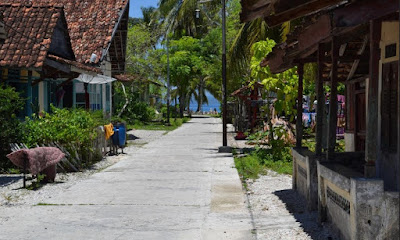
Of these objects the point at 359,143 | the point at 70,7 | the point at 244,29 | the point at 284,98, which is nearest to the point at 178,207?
the point at 359,143

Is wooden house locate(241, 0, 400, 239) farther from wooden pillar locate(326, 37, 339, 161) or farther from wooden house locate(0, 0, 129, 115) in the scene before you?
wooden house locate(0, 0, 129, 115)

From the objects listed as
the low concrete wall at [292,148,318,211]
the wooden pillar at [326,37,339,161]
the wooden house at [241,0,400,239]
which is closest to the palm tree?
the low concrete wall at [292,148,318,211]

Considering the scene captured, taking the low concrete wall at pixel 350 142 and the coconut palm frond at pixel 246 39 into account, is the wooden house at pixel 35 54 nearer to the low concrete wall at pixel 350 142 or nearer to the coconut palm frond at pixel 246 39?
the coconut palm frond at pixel 246 39

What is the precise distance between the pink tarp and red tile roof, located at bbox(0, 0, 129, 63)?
40.3 feet

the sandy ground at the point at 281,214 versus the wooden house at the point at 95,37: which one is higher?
the wooden house at the point at 95,37

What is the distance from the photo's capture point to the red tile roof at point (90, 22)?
2419cm

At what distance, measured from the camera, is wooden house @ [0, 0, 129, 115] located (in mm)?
22906

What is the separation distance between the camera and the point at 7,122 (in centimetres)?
1312

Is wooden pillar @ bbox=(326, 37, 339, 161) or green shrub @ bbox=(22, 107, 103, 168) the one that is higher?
wooden pillar @ bbox=(326, 37, 339, 161)

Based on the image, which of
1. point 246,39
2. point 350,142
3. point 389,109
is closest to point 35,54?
point 246,39

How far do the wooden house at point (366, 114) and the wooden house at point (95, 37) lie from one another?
45.3ft

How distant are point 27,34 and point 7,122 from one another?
4.41m

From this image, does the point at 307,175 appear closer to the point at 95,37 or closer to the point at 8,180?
the point at 8,180

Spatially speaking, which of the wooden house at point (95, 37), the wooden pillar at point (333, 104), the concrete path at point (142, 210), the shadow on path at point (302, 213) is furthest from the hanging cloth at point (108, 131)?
the wooden pillar at point (333, 104)
